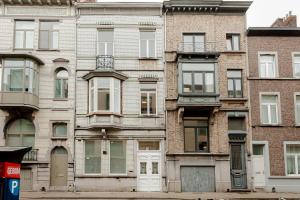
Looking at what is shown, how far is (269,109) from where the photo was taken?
83.6ft

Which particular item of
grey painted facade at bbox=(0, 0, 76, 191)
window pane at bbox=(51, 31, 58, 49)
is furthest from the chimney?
window pane at bbox=(51, 31, 58, 49)

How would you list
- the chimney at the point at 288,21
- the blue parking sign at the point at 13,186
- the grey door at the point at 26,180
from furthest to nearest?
the chimney at the point at 288,21 < the grey door at the point at 26,180 < the blue parking sign at the point at 13,186

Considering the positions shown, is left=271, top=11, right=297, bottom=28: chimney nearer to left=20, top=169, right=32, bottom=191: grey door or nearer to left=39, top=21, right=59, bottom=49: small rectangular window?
left=39, top=21, right=59, bottom=49: small rectangular window

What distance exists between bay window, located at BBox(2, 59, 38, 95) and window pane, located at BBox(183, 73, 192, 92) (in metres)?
9.05

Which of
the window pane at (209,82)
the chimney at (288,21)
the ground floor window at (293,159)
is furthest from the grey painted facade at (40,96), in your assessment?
the chimney at (288,21)

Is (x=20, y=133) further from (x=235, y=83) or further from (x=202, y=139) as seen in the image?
(x=235, y=83)

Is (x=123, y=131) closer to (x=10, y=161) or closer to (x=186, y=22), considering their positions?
(x=186, y=22)

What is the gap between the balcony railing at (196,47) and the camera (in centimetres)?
2542

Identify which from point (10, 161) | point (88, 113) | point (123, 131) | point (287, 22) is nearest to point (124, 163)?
point (123, 131)

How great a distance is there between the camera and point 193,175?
24234mm

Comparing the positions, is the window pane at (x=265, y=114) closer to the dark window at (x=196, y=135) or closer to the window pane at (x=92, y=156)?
the dark window at (x=196, y=135)

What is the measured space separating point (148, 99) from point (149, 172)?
4.46 metres

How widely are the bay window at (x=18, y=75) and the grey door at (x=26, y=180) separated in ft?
15.4

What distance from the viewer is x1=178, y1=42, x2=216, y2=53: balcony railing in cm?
2542
